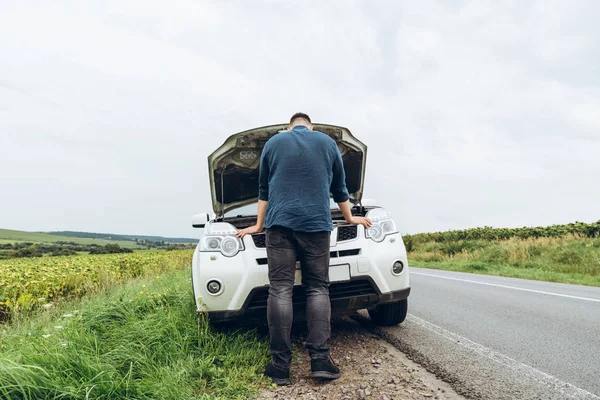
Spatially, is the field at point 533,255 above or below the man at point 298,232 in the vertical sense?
below

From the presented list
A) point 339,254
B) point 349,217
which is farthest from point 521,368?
point 349,217

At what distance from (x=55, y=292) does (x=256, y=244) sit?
532cm

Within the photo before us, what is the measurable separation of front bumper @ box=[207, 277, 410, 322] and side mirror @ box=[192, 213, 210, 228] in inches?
53.9

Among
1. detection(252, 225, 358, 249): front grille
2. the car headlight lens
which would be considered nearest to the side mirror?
the car headlight lens

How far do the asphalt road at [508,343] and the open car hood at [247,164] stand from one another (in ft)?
6.27

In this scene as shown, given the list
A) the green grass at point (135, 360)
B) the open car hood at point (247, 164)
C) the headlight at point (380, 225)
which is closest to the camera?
the green grass at point (135, 360)

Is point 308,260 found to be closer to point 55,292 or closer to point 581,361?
point 581,361

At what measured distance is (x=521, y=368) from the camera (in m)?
3.01

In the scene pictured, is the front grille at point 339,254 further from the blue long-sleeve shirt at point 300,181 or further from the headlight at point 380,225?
the blue long-sleeve shirt at point 300,181

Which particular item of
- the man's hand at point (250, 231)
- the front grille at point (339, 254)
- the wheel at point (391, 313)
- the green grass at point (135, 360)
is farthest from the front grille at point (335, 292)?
the wheel at point (391, 313)

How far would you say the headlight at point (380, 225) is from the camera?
12.1 feet

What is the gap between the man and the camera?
2.93 meters

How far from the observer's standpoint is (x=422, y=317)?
5012mm

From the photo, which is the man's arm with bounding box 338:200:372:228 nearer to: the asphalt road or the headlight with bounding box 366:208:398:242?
the headlight with bounding box 366:208:398:242
